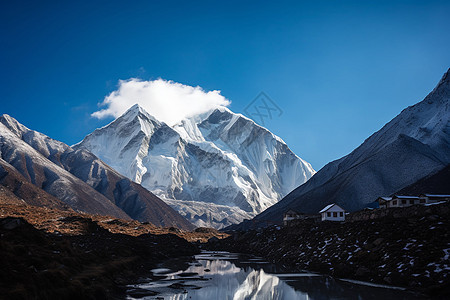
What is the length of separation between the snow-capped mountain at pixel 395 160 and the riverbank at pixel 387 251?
210 feet

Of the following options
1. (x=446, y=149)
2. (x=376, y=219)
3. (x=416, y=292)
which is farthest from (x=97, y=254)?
(x=446, y=149)

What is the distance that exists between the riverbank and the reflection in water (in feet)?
6.70

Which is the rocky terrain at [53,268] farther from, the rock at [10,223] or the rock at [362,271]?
the rock at [362,271]

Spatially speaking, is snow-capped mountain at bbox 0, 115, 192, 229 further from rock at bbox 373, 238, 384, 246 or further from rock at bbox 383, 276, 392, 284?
rock at bbox 383, 276, 392, 284

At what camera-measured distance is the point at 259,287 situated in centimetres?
3569

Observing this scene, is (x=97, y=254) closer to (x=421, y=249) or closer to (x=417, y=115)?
(x=421, y=249)

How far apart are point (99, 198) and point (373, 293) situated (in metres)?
162

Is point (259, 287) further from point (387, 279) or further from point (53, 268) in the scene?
point (53, 268)

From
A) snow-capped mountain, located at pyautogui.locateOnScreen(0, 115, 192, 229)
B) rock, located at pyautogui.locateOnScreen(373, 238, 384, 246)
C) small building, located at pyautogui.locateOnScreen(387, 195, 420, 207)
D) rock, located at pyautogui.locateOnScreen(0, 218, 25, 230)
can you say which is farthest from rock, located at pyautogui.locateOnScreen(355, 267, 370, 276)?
snow-capped mountain, located at pyautogui.locateOnScreen(0, 115, 192, 229)

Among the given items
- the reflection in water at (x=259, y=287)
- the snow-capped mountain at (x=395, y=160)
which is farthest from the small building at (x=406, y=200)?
the snow-capped mountain at (x=395, y=160)

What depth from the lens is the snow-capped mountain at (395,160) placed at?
379 ft

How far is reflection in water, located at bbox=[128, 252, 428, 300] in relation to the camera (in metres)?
29.4

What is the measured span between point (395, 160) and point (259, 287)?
105 meters

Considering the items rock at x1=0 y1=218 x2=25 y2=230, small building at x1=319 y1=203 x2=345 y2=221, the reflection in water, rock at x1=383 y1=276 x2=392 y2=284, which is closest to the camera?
the reflection in water
